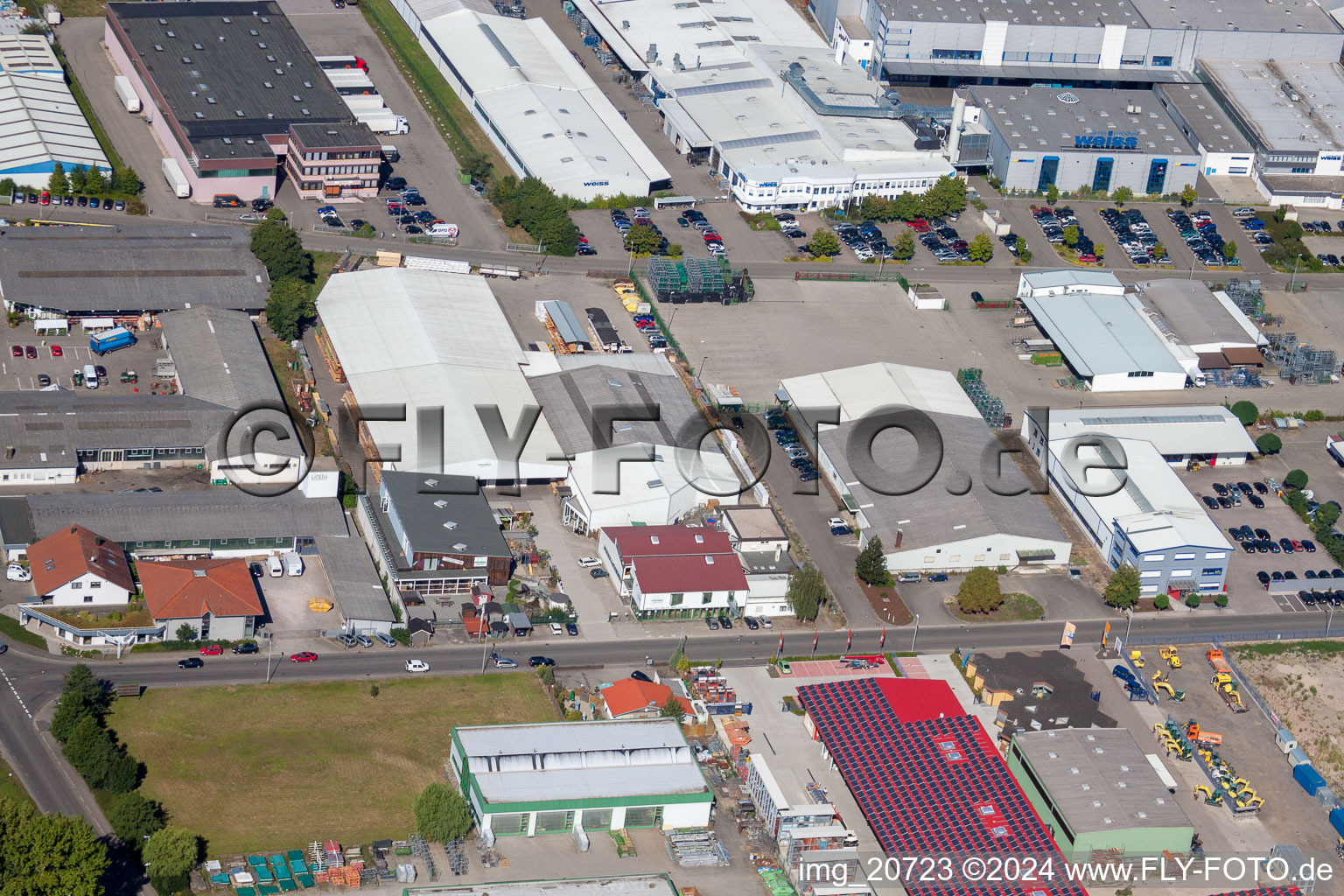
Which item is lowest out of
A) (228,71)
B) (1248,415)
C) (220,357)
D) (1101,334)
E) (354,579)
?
(1248,415)

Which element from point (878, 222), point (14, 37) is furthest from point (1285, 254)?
point (14, 37)

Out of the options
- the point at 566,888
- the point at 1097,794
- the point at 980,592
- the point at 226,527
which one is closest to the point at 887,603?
the point at 980,592

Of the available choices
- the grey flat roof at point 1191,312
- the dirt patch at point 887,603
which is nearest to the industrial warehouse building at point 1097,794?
the dirt patch at point 887,603

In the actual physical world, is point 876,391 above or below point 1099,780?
below

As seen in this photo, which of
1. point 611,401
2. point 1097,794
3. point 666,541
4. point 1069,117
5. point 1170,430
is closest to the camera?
point 1097,794

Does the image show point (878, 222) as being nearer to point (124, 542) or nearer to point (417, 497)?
point (417, 497)

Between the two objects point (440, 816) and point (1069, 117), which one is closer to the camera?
point (440, 816)

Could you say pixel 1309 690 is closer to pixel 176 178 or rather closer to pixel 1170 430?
pixel 1170 430
